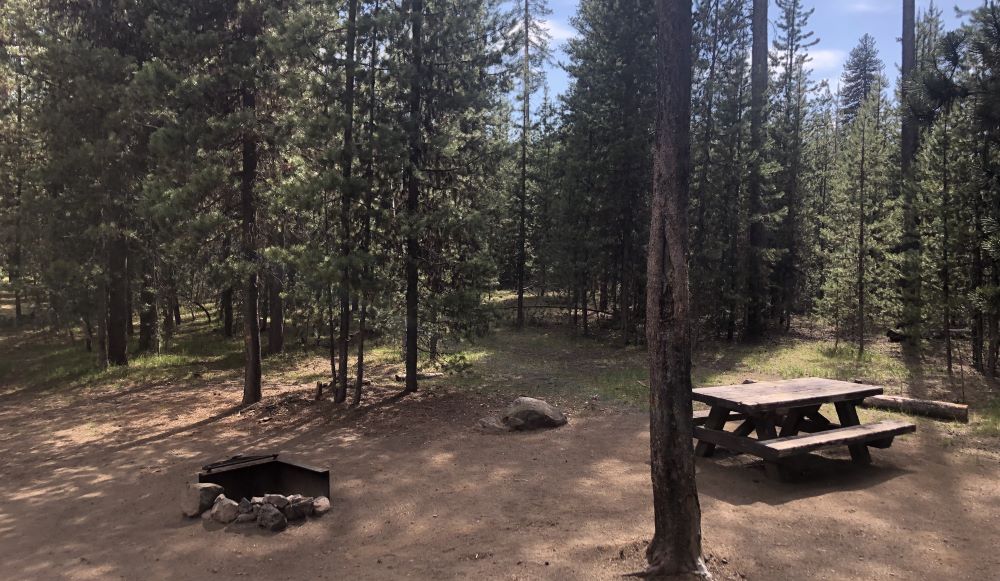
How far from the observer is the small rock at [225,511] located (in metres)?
6.38

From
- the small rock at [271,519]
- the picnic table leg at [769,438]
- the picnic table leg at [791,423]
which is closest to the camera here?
the small rock at [271,519]

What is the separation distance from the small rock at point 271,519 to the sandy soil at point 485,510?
4.2 inches

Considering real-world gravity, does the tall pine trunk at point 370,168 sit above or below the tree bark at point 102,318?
above

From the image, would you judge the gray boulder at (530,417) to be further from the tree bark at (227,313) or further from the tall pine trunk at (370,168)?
the tree bark at (227,313)

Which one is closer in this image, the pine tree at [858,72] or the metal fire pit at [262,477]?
the metal fire pit at [262,477]

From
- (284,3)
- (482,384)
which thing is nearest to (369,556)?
(482,384)

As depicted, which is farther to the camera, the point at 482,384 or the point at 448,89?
the point at 482,384

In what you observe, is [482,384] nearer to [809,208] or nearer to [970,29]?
[970,29]

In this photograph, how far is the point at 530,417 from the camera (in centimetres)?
995

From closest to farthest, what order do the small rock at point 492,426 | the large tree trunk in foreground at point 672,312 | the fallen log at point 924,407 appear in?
the large tree trunk in foreground at point 672,312 → the fallen log at point 924,407 → the small rock at point 492,426

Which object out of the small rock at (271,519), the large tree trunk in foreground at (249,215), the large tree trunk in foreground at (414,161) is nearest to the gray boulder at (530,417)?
the large tree trunk in foreground at (414,161)

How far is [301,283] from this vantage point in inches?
472

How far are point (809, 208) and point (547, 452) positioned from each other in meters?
22.5

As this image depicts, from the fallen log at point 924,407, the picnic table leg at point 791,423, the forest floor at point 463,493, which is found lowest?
the forest floor at point 463,493
